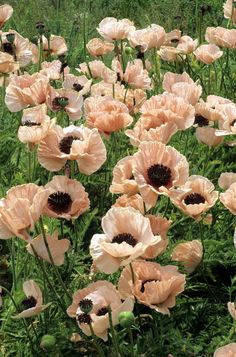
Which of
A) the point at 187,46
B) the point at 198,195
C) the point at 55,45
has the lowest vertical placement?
the point at 55,45

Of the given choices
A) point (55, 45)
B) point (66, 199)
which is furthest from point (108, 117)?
point (55, 45)

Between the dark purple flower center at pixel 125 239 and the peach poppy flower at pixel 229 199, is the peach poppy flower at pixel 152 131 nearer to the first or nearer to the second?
the peach poppy flower at pixel 229 199

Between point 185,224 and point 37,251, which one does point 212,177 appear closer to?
point 185,224

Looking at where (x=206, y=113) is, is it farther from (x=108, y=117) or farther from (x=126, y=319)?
(x=126, y=319)

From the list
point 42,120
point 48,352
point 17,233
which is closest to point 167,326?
point 48,352

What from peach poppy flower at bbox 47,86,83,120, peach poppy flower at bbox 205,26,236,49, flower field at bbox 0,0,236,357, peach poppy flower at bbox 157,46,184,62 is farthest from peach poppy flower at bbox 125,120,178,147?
peach poppy flower at bbox 157,46,184,62

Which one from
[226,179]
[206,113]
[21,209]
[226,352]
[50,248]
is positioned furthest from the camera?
[206,113]

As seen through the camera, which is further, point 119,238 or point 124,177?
point 124,177
